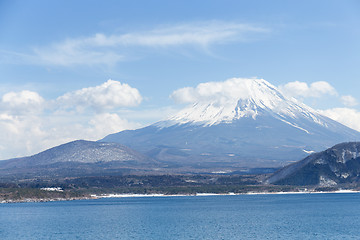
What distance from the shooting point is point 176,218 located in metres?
134

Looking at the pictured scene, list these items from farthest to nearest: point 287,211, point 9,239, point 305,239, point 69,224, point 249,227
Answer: point 287,211, point 69,224, point 249,227, point 9,239, point 305,239

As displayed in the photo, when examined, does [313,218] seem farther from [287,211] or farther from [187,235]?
[187,235]

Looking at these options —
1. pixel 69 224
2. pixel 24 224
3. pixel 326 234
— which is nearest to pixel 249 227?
pixel 326 234

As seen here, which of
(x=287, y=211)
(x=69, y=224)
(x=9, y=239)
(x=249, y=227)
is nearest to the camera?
(x=9, y=239)

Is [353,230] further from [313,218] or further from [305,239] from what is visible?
[313,218]

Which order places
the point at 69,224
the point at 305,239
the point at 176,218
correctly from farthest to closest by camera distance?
the point at 176,218 < the point at 69,224 < the point at 305,239

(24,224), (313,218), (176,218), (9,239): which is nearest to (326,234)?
(313,218)

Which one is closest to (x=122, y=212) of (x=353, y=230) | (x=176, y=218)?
(x=176, y=218)

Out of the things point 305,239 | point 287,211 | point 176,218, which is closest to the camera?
point 305,239

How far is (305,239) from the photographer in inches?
3713

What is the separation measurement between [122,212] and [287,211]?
133 feet

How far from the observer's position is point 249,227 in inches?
4434

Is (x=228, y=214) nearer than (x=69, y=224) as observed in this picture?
No

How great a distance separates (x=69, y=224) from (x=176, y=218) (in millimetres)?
23421
